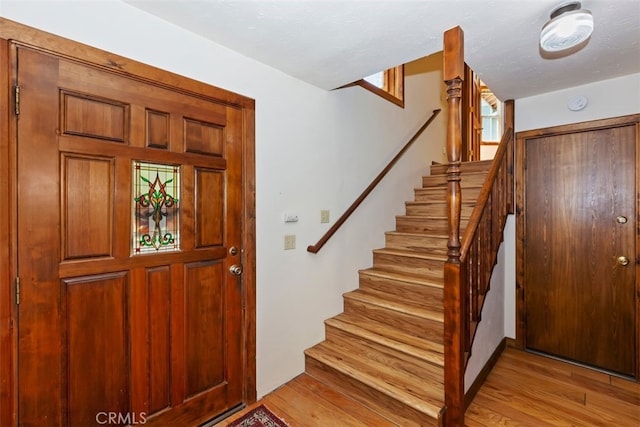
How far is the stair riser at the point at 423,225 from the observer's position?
2931 mm

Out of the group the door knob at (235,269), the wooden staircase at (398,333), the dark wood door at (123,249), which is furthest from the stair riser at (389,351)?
the door knob at (235,269)

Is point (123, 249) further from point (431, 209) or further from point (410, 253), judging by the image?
point (431, 209)

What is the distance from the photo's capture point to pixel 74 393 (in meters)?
1.38

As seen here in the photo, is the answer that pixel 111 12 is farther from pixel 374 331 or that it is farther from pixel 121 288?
pixel 374 331

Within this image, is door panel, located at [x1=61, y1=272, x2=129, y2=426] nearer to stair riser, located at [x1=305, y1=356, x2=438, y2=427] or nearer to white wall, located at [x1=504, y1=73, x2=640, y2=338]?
stair riser, located at [x1=305, y1=356, x2=438, y2=427]

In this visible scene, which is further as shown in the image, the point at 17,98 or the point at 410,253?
the point at 410,253

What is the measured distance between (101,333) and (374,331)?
1738mm

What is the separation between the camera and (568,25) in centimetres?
142

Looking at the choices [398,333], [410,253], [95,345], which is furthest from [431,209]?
[95,345]

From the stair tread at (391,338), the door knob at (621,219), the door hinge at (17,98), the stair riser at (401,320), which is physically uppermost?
the door hinge at (17,98)

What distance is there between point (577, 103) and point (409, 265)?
1.91 meters

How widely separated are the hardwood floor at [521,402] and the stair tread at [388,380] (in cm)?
18

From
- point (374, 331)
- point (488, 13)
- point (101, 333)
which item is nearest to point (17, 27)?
Answer: point (101, 333)

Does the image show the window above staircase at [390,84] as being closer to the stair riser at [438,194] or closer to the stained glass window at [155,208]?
the stair riser at [438,194]
